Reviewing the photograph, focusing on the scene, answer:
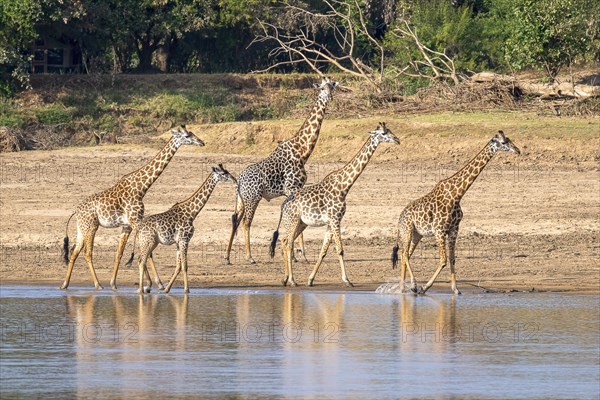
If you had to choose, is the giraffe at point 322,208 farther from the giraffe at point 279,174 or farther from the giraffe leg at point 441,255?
the giraffe at point 279,174

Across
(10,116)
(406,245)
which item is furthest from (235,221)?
(10,116)

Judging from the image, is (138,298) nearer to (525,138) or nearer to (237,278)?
(237,278)

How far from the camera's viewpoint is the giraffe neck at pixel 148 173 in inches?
660

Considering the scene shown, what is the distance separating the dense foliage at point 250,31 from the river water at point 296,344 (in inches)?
723

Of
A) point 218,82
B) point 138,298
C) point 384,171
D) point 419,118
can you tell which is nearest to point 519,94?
point 419,118

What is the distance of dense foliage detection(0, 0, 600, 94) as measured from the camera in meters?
33.0

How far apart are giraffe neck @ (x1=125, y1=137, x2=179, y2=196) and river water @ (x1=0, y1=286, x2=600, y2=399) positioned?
4.62 ft

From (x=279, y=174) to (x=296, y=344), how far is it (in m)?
6.55

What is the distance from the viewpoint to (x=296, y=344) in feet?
42.5

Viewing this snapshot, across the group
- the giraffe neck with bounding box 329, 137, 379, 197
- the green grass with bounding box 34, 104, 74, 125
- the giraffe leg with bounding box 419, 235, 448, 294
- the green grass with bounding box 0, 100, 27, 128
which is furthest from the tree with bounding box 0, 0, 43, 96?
the giraffe leg with bounding box 419, 235, 448, 294

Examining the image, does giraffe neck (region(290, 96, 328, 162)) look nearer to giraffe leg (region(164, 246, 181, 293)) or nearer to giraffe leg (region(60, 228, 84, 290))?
giraffe leg (region(164, 246, 181, 293))

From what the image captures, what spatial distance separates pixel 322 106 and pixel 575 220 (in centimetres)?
423

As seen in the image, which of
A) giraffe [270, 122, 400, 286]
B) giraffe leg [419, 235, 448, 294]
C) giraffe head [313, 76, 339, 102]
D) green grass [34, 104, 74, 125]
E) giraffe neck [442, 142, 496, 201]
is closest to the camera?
giraffe leg [419, 235, 448, 294]

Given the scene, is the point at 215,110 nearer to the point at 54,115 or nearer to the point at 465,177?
the point at 54,115
